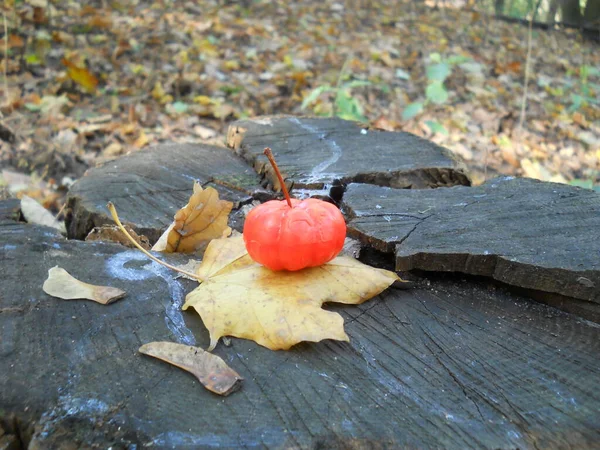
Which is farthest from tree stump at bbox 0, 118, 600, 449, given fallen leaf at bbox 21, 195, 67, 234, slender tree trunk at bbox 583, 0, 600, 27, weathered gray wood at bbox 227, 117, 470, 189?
slender tree trunk at bbox 583, 0, 600, 27

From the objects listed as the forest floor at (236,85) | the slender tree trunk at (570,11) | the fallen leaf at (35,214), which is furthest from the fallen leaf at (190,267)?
the slender tree trunk at (570,11)

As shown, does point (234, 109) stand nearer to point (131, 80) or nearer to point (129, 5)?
point (131, 80)

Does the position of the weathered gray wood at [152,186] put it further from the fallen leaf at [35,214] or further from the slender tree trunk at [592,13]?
the slender tree trunk at [592,13]

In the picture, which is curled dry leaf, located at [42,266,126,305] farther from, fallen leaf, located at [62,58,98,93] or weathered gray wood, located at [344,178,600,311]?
fallen leaf, located at [62,58,98,93]

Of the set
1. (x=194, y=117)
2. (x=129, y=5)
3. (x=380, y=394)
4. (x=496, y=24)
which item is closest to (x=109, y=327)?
(x=380, y=394)

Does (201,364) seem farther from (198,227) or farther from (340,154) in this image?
(340,154)
